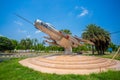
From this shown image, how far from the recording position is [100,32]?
135ft

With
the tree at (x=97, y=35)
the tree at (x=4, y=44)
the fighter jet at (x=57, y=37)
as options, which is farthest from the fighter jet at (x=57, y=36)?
the tree at (x=4, y=44)

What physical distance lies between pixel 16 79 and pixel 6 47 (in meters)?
51.0

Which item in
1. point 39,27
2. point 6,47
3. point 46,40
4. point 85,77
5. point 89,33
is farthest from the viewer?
point 6,47

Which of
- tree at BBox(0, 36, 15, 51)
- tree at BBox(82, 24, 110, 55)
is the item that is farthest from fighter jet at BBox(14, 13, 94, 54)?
→ tree at BBox(0, 36, 15, 51)

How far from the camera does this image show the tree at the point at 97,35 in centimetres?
4020

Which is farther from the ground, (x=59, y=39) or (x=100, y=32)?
(x=100, y=32)

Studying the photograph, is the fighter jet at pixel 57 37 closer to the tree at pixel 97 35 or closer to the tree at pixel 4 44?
the tree at pixel 97 35

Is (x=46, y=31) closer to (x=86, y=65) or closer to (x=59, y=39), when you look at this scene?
(x=59, y=39)

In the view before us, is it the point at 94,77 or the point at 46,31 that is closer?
the point at 94,77

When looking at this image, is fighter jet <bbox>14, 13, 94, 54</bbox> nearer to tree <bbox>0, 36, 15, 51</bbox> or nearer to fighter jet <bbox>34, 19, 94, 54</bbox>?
fighter jet <bbox>34, 19, 94, 54</bbox>

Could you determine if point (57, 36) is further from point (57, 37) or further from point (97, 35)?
point (97, 35)

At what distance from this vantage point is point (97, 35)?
133ft

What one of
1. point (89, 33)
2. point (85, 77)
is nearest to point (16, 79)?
point (85, 77)

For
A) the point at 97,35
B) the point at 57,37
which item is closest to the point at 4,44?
the point at 97,35
